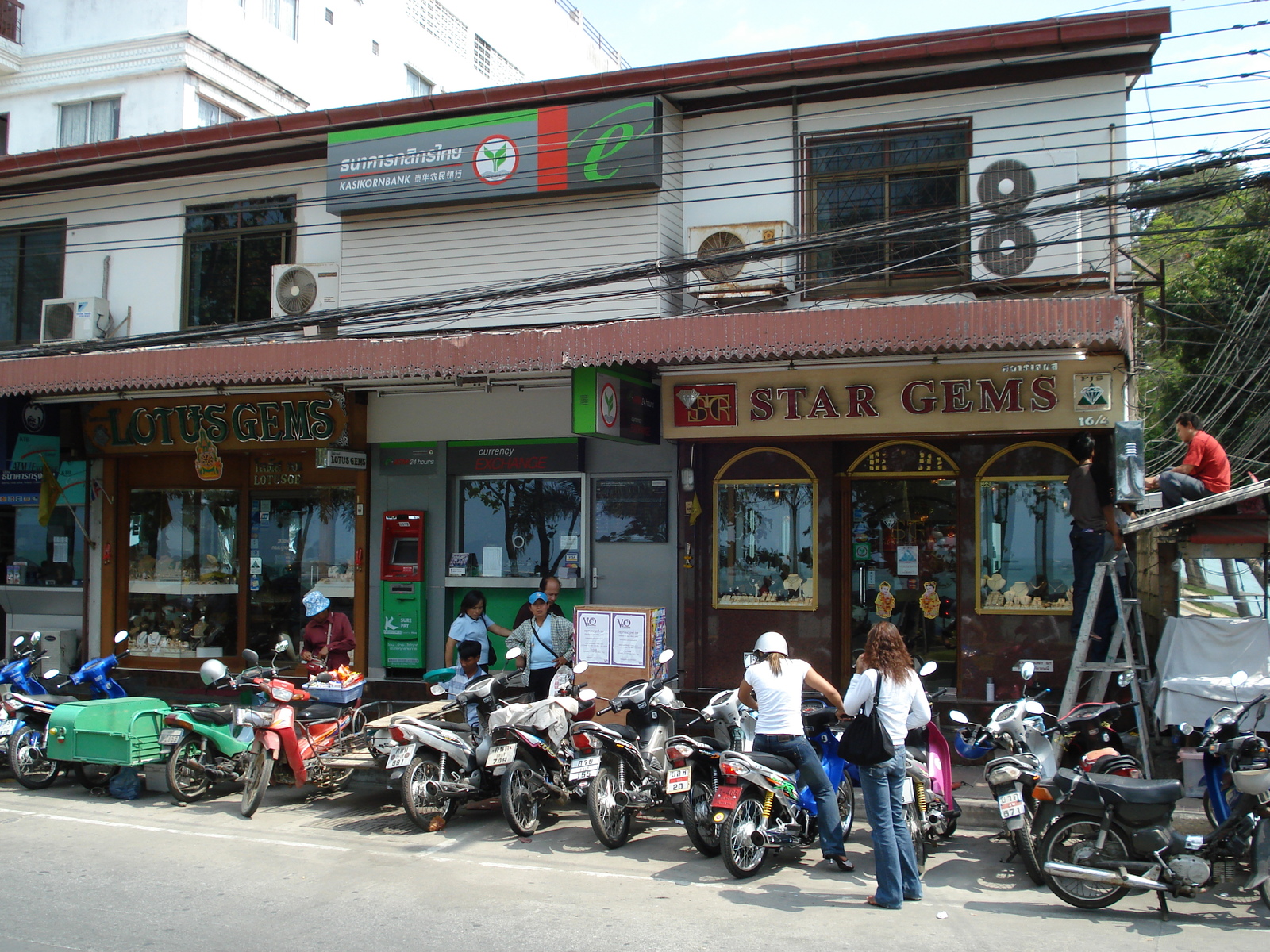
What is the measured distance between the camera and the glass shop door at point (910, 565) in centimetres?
1131

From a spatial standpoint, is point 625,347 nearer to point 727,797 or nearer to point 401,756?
point 401,756

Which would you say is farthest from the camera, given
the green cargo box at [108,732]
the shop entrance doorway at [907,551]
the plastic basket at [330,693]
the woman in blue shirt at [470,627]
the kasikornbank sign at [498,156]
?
the kasikornbank sign at [498,156]

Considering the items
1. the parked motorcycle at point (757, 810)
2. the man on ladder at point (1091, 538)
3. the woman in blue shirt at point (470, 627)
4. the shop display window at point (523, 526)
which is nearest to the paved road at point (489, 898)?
the parked motorcycle at point (757, 810)

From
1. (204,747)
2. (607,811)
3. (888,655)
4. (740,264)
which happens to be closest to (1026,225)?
(740,264)

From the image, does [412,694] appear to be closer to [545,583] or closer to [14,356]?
[545,583]

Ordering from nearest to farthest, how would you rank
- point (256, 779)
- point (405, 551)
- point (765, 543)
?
point (256, 779), point (765, 543), point (405, 551)

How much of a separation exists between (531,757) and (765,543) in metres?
4.55

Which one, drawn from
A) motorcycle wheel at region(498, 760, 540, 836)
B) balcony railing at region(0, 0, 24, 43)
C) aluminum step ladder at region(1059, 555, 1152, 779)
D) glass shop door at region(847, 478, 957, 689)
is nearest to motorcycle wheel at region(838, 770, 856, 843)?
aluminum step ladder at region(1059, 555, 1152, 779)

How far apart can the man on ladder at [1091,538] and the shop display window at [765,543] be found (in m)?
2.77

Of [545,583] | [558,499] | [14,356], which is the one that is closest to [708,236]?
[558,499]

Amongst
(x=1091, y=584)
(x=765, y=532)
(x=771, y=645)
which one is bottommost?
(x=771, y=645)

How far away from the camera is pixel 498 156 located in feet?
41.4

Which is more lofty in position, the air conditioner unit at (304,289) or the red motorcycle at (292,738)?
the air conditioner unit at (304,289)

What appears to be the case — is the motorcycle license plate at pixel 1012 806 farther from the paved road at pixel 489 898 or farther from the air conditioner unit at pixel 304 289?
the air conditioner unit at pixel 304 289
